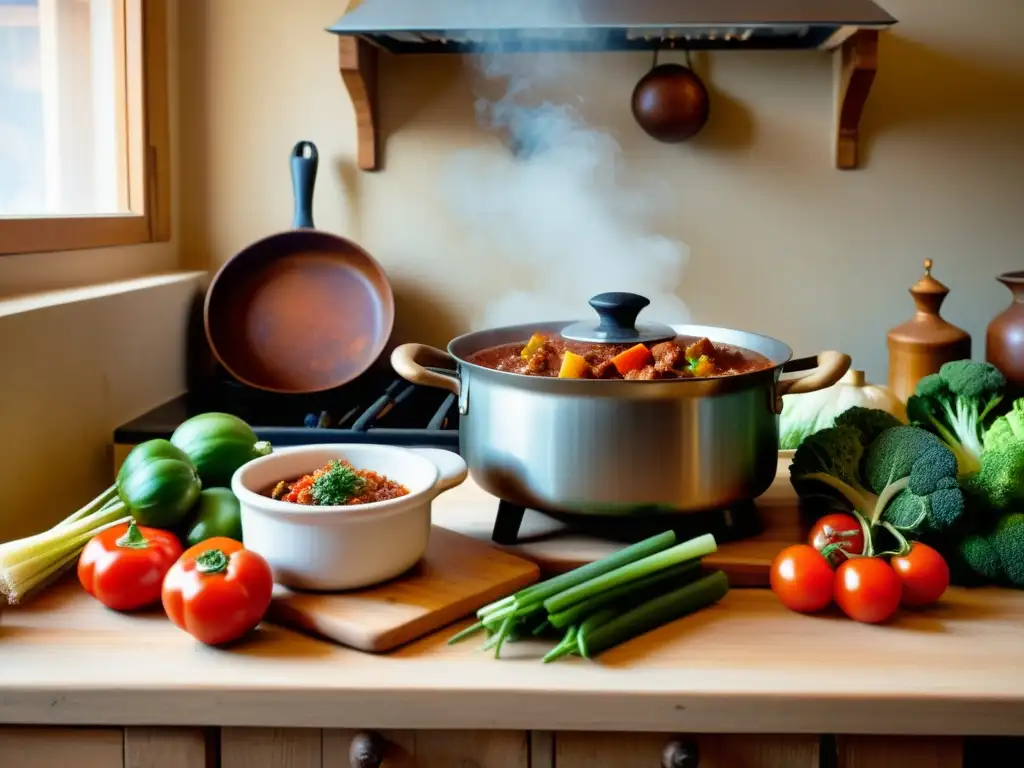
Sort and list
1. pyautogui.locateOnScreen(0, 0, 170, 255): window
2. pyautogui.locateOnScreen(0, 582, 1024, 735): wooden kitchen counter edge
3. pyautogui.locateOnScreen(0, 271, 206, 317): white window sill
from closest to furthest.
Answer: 1. pyautogui.locateOnScreen(0, 582, 1024, 735): wooden kitchen counter edge
2. pyautogui.locateOnScreen(0, 271, 206, 317): white window sill
3. pyautogui.locateOnScreen(0, 0, 170, 255): window

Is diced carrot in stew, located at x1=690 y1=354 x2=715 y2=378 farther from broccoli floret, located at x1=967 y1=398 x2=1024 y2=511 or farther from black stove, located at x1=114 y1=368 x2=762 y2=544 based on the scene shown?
broccoli floret, located at x1=967 y1=398 x2=1024 y2=511

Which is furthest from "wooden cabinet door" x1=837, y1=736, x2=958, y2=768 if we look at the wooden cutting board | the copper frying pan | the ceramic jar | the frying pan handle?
the frying pan handle

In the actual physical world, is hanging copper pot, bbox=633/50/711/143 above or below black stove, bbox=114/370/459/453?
above

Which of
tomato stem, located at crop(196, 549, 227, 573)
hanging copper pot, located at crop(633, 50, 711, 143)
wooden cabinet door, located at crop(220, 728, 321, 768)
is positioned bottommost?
wooden cabinet door, located at crop(220, 728, 321, 768)

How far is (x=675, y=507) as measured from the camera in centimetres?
108

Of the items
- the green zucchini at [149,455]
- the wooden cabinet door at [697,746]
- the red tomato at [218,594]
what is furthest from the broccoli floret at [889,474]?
the green zucchini at [149,455]

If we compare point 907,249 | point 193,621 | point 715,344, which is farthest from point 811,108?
point 193,621

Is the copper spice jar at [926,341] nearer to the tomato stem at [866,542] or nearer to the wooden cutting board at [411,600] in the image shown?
the tomato stem at [866,542]

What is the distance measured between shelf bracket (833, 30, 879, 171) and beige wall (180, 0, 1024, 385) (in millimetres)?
37

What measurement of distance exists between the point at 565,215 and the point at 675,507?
118 cm

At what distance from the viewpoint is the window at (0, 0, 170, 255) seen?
→ 5.28 feet

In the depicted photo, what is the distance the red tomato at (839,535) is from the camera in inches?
41.7

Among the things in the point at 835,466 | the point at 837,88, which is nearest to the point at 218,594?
the point at 835,466

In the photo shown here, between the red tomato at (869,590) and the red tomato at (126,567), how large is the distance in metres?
0.75
